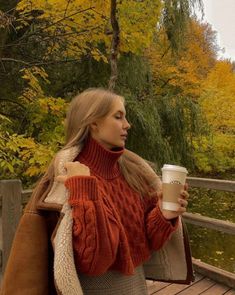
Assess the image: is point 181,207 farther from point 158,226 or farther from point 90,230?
point 90,230

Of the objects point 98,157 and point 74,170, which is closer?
→ point 74,170

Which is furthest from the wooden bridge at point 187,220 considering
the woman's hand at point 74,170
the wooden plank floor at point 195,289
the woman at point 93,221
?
the woman's hand at point 74,170

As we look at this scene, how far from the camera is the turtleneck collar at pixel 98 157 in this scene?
1237 millimetres

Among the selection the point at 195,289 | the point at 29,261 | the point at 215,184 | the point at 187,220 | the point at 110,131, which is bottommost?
the point at 195,289

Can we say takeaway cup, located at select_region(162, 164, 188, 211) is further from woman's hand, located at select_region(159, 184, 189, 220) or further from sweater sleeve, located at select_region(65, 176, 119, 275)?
sweater sleeve, located at select_region(65, 176, 119, 275)

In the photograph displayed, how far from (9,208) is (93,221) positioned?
1.76 meters

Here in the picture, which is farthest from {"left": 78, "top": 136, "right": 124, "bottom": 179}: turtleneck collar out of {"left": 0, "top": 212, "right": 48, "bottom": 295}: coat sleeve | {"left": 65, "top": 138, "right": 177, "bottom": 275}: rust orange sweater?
{"left": 0, "top": 212, "right": 48, "bottom": 295}: coat sleeve

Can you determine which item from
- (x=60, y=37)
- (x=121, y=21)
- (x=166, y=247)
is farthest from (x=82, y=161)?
(x=60, y=37)

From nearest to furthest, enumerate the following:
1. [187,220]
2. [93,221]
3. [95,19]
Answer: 1. [93,221]
2. [187,220]
3. [95,19]

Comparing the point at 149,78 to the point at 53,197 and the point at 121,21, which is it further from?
the point at 53,197

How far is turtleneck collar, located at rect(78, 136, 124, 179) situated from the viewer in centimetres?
124

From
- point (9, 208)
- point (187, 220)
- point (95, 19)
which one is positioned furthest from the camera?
point (95, 19)

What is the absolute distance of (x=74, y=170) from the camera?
1140 mm

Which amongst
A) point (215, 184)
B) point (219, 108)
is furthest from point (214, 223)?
point (219, 108)
